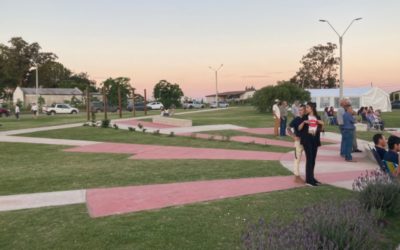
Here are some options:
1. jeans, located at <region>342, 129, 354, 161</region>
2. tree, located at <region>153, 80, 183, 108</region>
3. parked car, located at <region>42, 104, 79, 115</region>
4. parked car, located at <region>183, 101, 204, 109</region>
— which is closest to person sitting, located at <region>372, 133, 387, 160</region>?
jeans, located at <region>342, 129, 354, 161</region>

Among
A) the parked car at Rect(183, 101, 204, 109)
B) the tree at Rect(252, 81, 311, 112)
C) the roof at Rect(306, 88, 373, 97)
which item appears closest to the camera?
the tree at Rect(252, 81, 311, 112)

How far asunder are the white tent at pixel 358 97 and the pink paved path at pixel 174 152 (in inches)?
1514

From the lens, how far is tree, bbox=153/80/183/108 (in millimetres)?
42344

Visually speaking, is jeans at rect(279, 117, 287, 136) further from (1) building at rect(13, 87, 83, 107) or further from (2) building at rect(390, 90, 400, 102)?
(2) building at rect(390, 90, 400, 102)

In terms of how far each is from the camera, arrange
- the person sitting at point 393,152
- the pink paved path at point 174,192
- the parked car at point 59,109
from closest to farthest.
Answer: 1. the pink paved path at point 174,192
2. the person sitting at point 393,152
3. the parked car at point 59,109

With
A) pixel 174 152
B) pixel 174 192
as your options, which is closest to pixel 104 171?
pixel 174 192

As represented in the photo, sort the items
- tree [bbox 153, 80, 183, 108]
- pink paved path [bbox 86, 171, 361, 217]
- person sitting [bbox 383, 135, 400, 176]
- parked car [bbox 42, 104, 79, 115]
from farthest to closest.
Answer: parked car [bbox 42, 104, 79, 115]
tree [bbox 153, 80, 183, 108]
person sitting [bbox 383, 135, 400, 176]
pink paved path [bbox 86, 171, 361, 217]

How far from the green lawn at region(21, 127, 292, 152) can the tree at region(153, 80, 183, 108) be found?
20.5m

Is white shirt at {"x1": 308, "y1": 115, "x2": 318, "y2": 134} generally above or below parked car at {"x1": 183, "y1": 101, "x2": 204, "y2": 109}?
below

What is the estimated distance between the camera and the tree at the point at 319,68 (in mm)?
89188

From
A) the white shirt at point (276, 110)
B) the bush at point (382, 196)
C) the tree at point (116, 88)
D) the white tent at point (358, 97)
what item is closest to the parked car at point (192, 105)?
the tree at point (116, 88)

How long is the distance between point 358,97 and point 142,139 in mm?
38304

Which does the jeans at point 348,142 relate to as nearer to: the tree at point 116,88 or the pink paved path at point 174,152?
the pink paved path at point 174,152

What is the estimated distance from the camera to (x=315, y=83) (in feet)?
300
